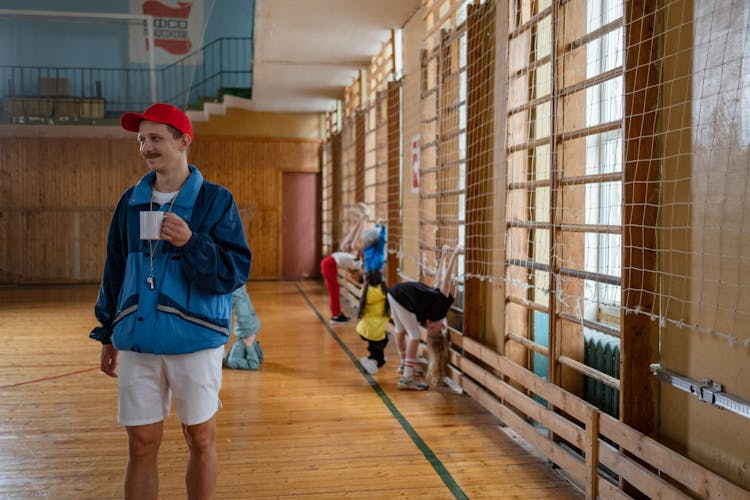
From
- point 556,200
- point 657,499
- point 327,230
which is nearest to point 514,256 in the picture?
point 556,200

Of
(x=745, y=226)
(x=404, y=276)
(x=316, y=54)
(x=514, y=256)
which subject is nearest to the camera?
(x=745, y=226)

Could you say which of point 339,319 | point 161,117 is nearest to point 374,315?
point 339,319

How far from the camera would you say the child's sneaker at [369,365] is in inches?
235

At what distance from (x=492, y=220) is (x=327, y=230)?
9.46 metres

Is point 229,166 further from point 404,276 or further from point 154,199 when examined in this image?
point 154,199

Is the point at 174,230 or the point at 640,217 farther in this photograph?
the point at 640,217

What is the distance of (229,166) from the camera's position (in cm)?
1412

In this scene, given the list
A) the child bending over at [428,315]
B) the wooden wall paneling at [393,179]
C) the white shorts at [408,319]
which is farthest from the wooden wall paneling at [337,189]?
the child bending over at [428,315]

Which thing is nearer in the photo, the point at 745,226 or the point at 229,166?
the point at 745,226

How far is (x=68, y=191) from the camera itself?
13.8m

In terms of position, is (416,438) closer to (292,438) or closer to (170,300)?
(292,438)

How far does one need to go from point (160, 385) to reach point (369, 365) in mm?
3766

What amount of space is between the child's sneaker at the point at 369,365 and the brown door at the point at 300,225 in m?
8.61

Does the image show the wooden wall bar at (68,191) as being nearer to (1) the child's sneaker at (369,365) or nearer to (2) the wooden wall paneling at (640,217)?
(1) the child's sneaker at (369,365)
